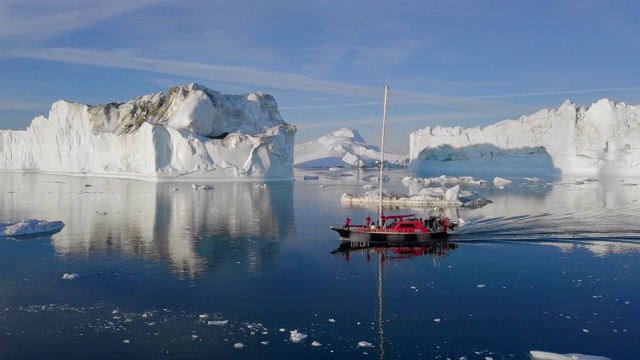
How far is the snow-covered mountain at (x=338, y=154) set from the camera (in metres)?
97.4

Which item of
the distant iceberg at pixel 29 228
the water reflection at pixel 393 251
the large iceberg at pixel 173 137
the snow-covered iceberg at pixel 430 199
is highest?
the large iceberg at pixel 173 137

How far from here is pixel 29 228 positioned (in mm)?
15992

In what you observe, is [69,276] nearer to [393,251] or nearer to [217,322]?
[217,322]

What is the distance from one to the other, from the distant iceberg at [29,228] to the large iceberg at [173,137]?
79.7 feet

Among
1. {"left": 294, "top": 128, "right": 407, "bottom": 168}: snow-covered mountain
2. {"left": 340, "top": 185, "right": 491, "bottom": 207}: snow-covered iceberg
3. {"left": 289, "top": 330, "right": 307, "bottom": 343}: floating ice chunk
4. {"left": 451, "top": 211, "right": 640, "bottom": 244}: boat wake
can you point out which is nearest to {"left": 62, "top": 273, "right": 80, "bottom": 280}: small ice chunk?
{"left": 289, "top": 330, "right": 307, "bottom": 343}: floating ice chunk

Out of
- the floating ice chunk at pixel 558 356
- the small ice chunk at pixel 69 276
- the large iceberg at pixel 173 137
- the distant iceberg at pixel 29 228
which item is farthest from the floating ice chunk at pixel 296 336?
the large iceberg at pixel 173 137

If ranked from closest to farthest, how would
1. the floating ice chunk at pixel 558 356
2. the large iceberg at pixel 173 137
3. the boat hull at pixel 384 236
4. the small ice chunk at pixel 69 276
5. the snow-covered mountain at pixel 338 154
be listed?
the floating ice chunk at pixel 558 356
the small ice chunk at pixel 69 276
the boat hull at pixel 384 236
the large iceberg at pixel 173 137
the snow-covered mountain at pixel 338 154

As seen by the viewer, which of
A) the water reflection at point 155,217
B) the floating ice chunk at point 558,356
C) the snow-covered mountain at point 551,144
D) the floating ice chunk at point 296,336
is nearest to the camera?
the floating ice chunk at point 558,356

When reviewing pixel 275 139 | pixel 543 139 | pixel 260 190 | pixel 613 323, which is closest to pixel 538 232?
pixel 613 323

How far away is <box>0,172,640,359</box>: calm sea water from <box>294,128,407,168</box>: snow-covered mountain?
75.3 metres

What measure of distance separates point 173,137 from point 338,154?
67.6m

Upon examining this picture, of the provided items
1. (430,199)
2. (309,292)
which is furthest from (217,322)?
(430,199)

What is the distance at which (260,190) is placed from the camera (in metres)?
33.4

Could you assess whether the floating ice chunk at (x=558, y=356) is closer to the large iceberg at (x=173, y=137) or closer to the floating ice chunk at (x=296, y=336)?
the floating ice chunk at (x=296, y=336)
